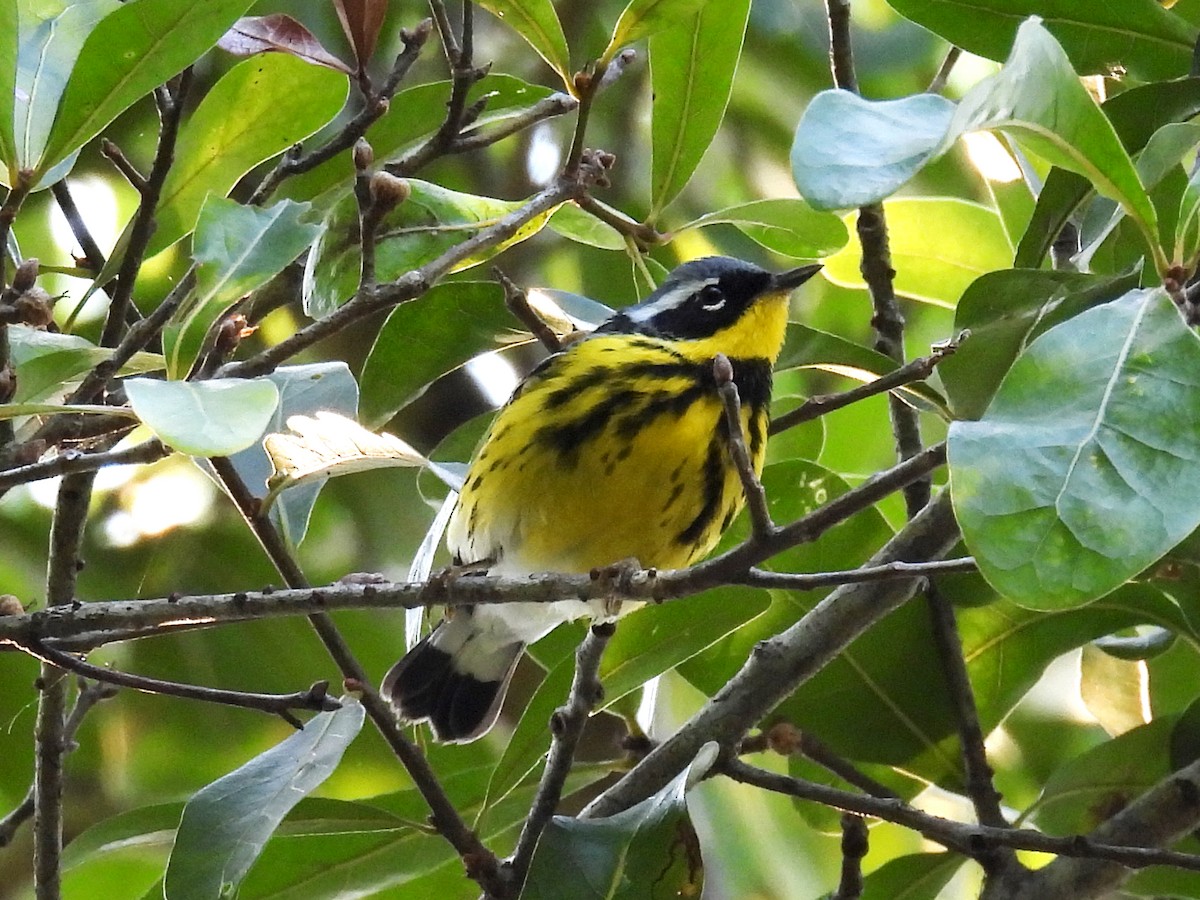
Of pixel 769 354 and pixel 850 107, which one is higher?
pixel 850 107

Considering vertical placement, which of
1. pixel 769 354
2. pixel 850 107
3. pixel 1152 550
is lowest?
pixel 769 354

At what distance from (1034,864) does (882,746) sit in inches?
30.0

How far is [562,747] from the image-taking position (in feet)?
6.07

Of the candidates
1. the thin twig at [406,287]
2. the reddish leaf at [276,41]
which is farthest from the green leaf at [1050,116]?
the reddish leaf at [276,41]

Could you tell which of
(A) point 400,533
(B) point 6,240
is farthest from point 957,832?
(A) point 400,533

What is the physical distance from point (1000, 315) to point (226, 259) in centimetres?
93

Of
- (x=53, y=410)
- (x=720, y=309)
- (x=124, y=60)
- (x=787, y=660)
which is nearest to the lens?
(x=53, y=410)

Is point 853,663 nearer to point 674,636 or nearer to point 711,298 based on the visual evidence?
point 674,636

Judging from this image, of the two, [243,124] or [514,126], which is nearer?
[243,124]

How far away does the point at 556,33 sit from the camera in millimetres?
1890

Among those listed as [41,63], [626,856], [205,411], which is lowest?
[626,856]

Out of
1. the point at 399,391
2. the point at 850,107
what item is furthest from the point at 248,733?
the point at 850,107

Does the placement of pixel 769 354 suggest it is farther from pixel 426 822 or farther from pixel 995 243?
pixel 426 822

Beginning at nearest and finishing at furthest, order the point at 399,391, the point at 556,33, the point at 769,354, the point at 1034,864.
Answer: the point at 556,33, the point at 399,391, the point at 769,354, the point at 1034,864
